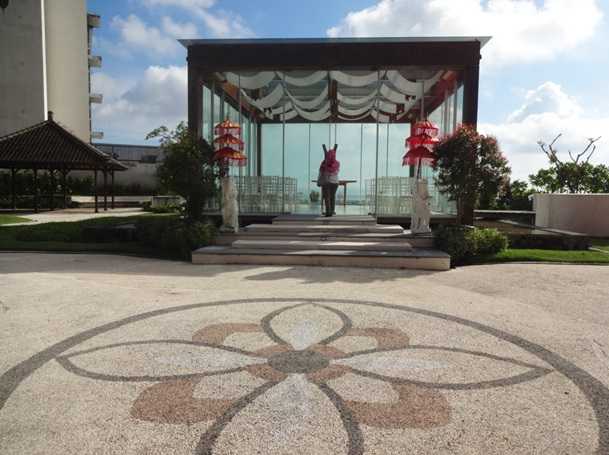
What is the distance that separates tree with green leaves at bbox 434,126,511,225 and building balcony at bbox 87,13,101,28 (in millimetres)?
41897

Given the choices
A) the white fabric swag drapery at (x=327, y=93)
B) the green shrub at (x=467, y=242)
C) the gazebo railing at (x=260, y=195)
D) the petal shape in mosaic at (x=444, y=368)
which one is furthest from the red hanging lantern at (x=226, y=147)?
the petal shape in mosaic at (x=444, y=368)

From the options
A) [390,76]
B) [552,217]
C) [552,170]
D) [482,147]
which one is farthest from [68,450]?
[552,170]

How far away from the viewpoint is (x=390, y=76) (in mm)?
11984

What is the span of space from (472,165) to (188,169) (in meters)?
5.80

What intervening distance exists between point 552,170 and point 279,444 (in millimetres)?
22498

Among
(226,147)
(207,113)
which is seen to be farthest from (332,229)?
(207,113)

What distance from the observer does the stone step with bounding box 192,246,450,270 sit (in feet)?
24.4

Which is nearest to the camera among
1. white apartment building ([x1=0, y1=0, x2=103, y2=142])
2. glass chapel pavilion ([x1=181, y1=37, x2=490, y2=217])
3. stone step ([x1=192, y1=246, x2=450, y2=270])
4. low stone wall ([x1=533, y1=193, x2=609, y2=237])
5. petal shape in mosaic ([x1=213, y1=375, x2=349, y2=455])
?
petal shape in mosaic ([x1=213, y1=375, x2=349, y2=455])

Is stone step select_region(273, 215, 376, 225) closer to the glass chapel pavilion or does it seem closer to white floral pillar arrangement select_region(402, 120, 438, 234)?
the glass chapel pavilion

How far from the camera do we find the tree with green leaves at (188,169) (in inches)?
359

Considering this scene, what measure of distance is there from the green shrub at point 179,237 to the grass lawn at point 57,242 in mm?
213

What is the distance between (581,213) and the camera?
41.1 feet

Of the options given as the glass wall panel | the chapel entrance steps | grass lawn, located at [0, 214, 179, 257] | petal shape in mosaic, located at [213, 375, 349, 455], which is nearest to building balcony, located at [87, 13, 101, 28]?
grass lawn, located at [0, 214, 179, 257]

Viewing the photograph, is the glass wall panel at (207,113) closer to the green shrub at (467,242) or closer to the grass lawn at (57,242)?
the grass lawn at (57,242)
